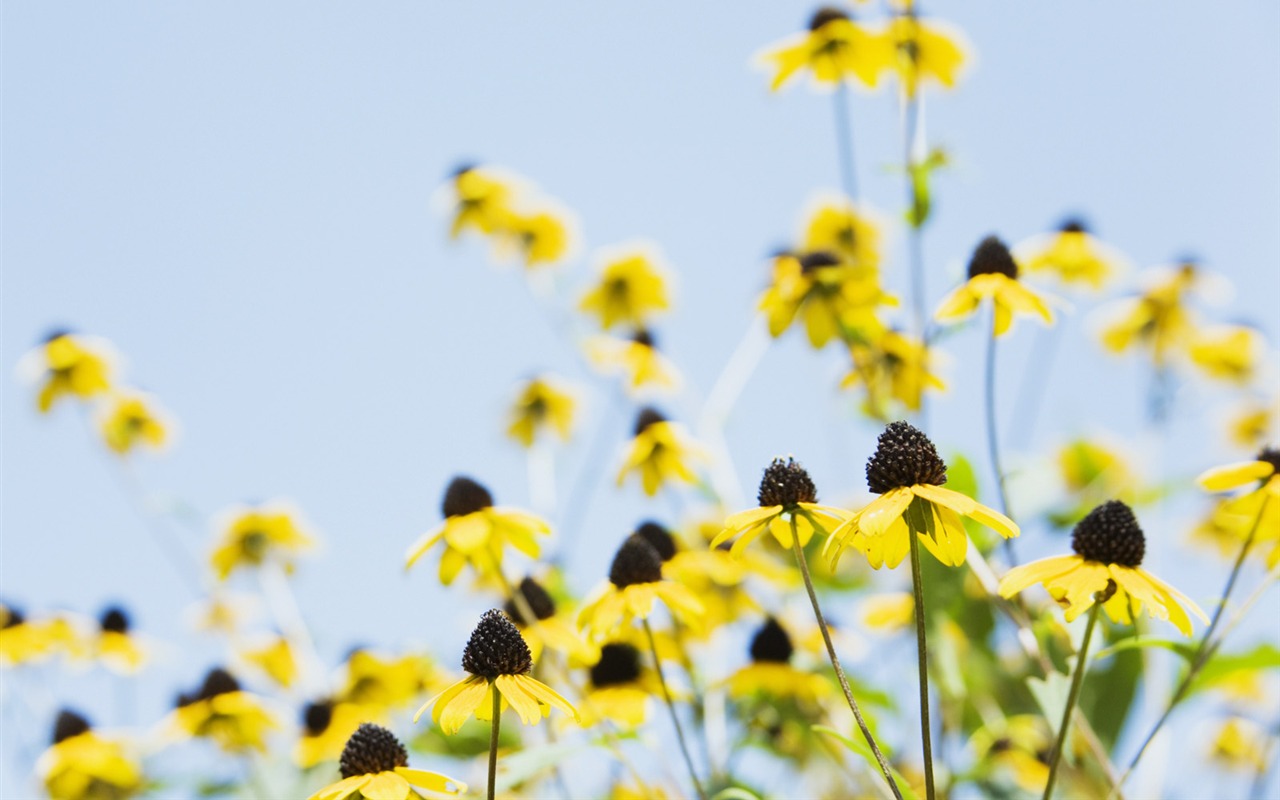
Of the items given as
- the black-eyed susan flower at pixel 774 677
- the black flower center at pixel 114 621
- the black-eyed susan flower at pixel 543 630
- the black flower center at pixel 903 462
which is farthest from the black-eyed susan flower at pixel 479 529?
the black flower center at pixel 114 621

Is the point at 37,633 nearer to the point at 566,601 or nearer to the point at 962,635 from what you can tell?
the point at 566,601

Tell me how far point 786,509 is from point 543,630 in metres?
0.56

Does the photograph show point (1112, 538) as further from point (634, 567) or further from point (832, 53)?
point (832, 53)

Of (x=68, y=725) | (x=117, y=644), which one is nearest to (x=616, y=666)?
(x=68, y=725)

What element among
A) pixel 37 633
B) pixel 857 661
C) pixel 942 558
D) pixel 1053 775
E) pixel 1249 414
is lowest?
pixel 1053 775

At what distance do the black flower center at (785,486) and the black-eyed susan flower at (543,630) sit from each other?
397 millimetres

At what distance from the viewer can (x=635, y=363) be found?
12.6 feet

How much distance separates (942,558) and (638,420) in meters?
1.92

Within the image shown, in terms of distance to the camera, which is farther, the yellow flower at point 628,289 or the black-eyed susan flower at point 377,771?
the yellow flower at point 628,289

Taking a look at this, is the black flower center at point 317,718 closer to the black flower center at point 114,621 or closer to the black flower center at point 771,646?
the black flower center at point 771,646

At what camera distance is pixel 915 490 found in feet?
4.55

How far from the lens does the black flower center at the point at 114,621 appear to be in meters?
4.41

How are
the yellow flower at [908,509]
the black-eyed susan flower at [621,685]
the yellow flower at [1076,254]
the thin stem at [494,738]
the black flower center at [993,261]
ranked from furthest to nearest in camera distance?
the yellow flower at [1076,254] → the black-eyed susan flower at [621,685] → the black flower center at [993,261] → the yellow flower at [908,509] → the thin stem at [494,738]

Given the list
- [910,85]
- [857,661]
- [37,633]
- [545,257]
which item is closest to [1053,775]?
[857,661]
